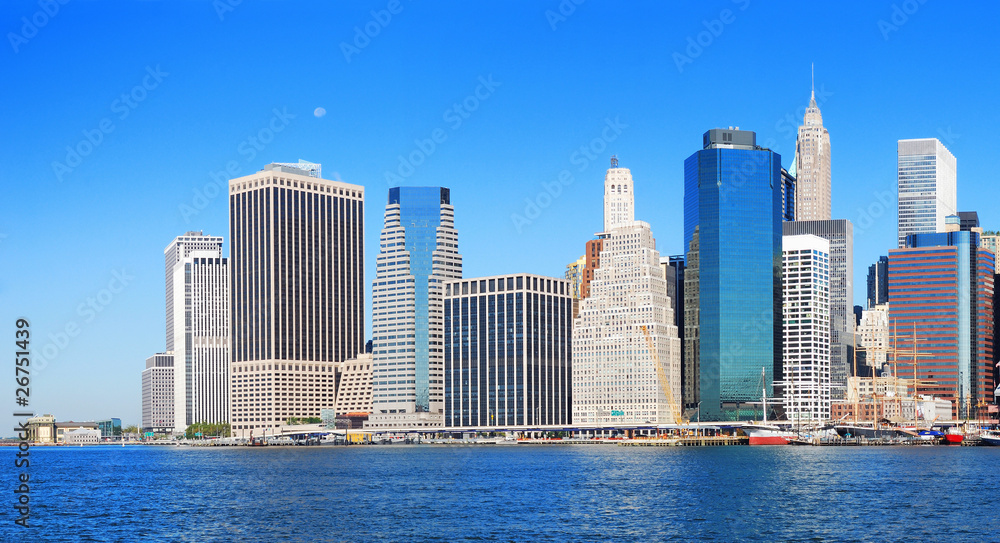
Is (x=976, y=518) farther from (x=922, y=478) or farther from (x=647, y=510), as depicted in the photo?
(x=922, y=478)

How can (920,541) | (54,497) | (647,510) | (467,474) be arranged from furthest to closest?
(467,474) → (54,497) → (647,510) → (920,541)

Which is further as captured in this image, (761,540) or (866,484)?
(866,484)

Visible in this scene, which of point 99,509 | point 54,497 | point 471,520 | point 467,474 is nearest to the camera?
point 471,520

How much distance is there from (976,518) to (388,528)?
58273 millimetres

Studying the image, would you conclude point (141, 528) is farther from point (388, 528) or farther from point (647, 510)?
point (647, 510)

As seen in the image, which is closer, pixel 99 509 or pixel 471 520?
pixel 471 520

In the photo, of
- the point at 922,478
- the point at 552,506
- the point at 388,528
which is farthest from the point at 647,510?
the point at 922,478

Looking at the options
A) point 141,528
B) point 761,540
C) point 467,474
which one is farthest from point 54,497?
point 761,540

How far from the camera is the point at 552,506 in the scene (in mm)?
134250

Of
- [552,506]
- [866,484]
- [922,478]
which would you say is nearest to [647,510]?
[552,506]

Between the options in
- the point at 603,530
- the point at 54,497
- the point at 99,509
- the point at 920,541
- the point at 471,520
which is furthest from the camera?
the point at 54,497

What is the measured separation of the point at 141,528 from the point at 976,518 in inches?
3261

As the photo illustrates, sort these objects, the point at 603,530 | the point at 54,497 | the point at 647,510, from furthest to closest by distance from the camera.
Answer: the point at 54,497 → the point at 647,510 → the point at 603,530

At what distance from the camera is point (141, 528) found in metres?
119
